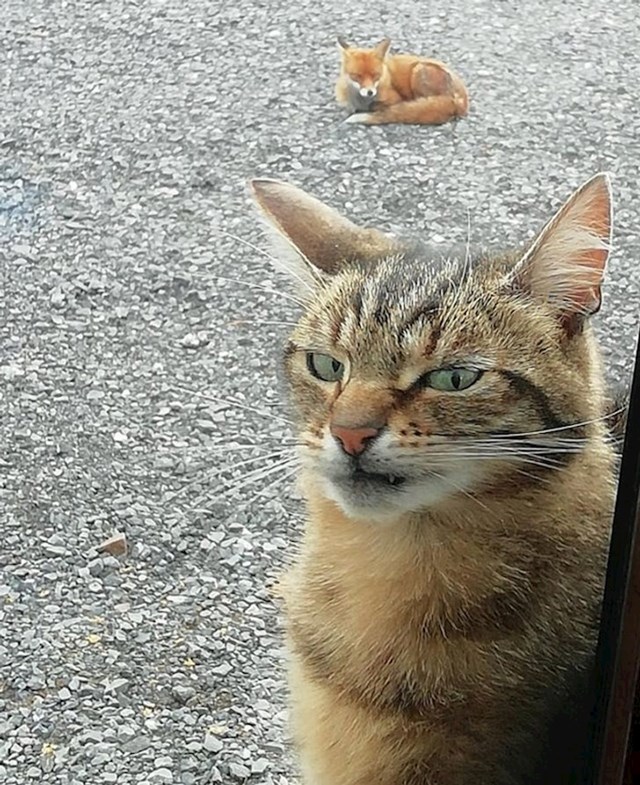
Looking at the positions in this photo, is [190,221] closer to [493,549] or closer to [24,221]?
[24,221]

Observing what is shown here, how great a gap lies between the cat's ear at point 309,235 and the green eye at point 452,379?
122mm

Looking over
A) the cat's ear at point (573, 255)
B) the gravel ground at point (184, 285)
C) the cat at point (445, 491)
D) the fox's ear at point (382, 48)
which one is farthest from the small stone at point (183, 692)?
the fox's ear at point (382, 48)

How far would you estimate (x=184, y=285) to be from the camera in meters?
1.26

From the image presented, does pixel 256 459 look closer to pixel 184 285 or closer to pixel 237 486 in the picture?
pixel 237 486

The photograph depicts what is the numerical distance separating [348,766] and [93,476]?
0.36m

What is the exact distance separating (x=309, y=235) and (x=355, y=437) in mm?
179

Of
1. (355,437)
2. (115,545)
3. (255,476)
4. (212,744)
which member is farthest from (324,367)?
(212,744)

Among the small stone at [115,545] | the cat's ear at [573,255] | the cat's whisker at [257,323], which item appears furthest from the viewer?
the small stone at [115,545]

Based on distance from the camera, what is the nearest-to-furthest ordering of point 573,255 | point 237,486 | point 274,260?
point 573,255 → point 274,260 → point 237,486

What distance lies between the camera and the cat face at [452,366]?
3.64 ft

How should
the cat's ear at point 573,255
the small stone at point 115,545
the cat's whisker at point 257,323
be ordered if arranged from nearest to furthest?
the cat's ear at point 573,255
the cat's whisker at point 257,323
the small stone at point 115,545

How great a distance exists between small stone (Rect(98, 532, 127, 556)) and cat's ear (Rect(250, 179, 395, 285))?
32 centimetres

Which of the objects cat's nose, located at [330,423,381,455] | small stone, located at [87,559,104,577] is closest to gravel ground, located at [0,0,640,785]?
small stone, located at [87,559,104,577]

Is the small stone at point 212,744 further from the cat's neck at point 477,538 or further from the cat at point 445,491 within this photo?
the cat's neck at point 477,538
